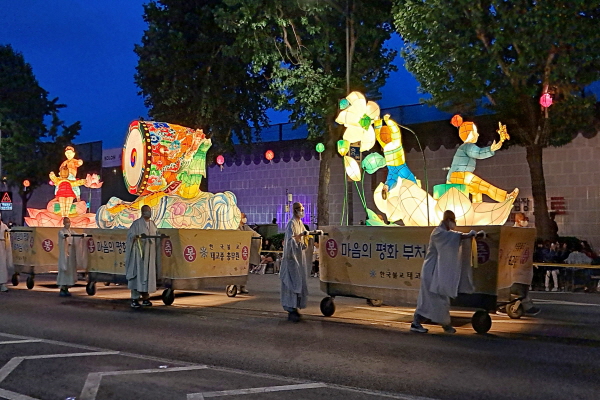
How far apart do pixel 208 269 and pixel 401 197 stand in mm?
4053

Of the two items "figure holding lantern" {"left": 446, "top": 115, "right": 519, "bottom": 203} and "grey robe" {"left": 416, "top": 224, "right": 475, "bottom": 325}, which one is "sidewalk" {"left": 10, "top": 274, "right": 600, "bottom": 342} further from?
"figure holding lantern" {"left": 446, "top": 115, "right": 519, "bottom": 203}

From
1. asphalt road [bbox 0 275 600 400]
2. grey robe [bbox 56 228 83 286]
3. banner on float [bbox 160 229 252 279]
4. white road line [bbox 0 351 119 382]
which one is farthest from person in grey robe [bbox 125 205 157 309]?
white road line [bbox 0 351 119 382]

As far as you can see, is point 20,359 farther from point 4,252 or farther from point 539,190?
point 539,190

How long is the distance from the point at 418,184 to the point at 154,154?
19.5 ft

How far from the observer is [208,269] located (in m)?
12.8

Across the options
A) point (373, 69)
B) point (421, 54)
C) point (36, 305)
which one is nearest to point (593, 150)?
point (421, 54)

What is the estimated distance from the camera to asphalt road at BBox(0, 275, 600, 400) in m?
6.09

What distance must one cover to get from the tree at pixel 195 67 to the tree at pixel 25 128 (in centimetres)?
1442

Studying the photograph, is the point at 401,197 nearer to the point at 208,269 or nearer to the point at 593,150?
the point at 208,269

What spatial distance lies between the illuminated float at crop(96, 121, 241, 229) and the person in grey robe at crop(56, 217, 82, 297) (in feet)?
3.04

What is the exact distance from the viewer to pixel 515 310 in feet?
35.1

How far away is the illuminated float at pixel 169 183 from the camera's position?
14070 mm

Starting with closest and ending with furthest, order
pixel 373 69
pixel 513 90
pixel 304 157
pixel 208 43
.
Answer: pixel 513 90 → pixel 373 69 → pixel 208 43 → pixel 304 157

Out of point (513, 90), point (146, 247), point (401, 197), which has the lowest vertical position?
point (146, 247)
